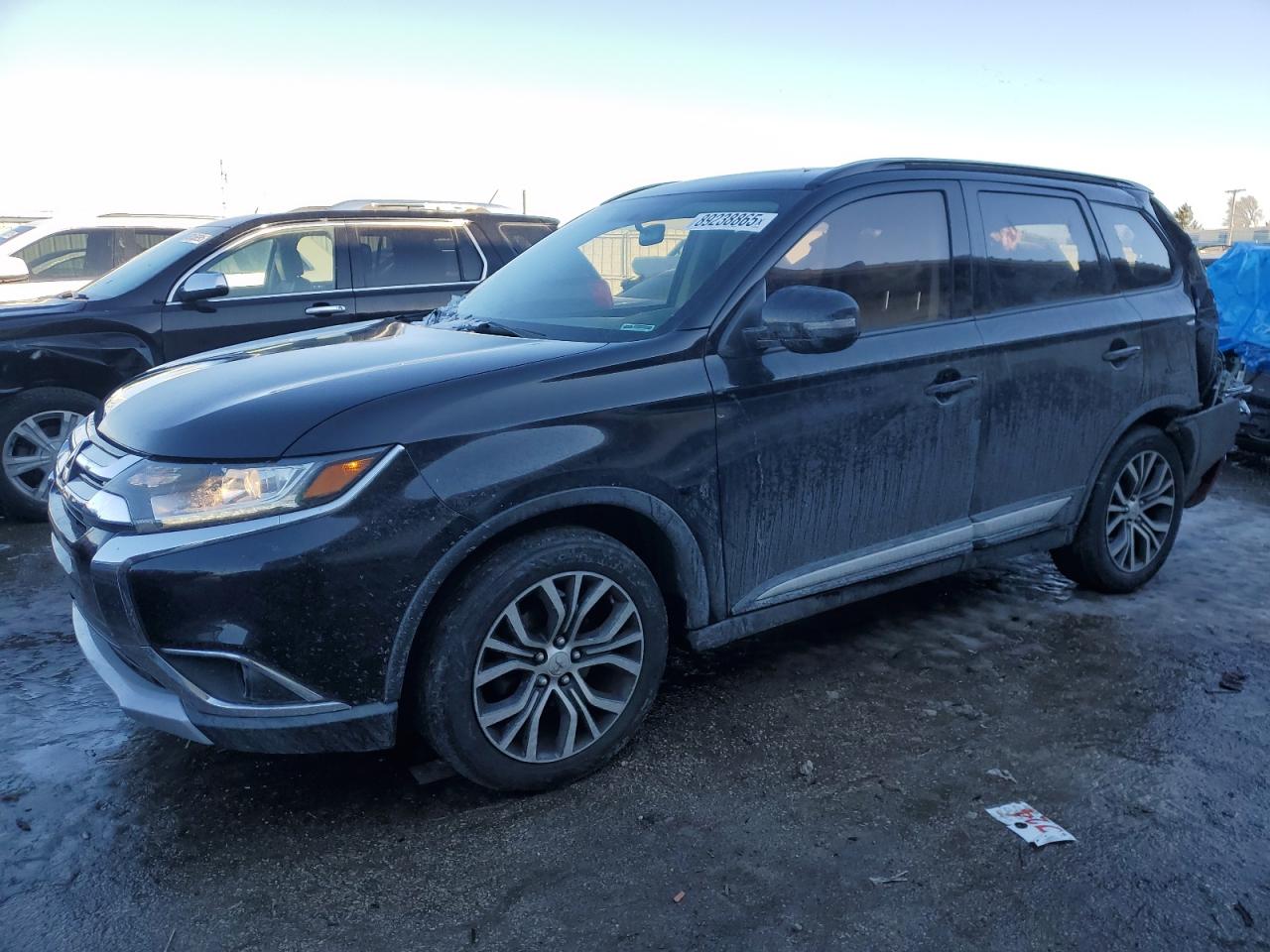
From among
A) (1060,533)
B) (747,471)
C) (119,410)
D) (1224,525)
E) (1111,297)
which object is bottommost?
(1224,525)

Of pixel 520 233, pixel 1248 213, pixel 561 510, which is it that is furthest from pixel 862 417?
pixel 1248 213

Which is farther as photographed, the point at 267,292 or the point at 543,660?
the point at 267,292

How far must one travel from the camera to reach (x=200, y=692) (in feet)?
8.63

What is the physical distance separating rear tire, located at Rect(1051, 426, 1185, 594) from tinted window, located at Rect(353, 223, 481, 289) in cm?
443

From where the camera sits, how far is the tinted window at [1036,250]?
400 cm

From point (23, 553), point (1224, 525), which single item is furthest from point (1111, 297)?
point (23, 553)

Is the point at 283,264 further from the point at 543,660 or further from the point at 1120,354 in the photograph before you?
the point at 1120,354

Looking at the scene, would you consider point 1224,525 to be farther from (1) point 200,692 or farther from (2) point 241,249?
(2) point 241,249

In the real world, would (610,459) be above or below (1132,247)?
below

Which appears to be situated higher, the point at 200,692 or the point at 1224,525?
the point at 200,692

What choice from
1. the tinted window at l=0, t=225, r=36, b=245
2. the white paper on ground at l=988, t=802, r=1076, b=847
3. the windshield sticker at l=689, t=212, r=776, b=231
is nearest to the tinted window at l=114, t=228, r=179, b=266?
the tinted window at l=0, t=225, r=36, b=245

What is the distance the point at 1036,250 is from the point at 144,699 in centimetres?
367

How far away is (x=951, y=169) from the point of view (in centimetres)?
394

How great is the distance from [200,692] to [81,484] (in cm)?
77
